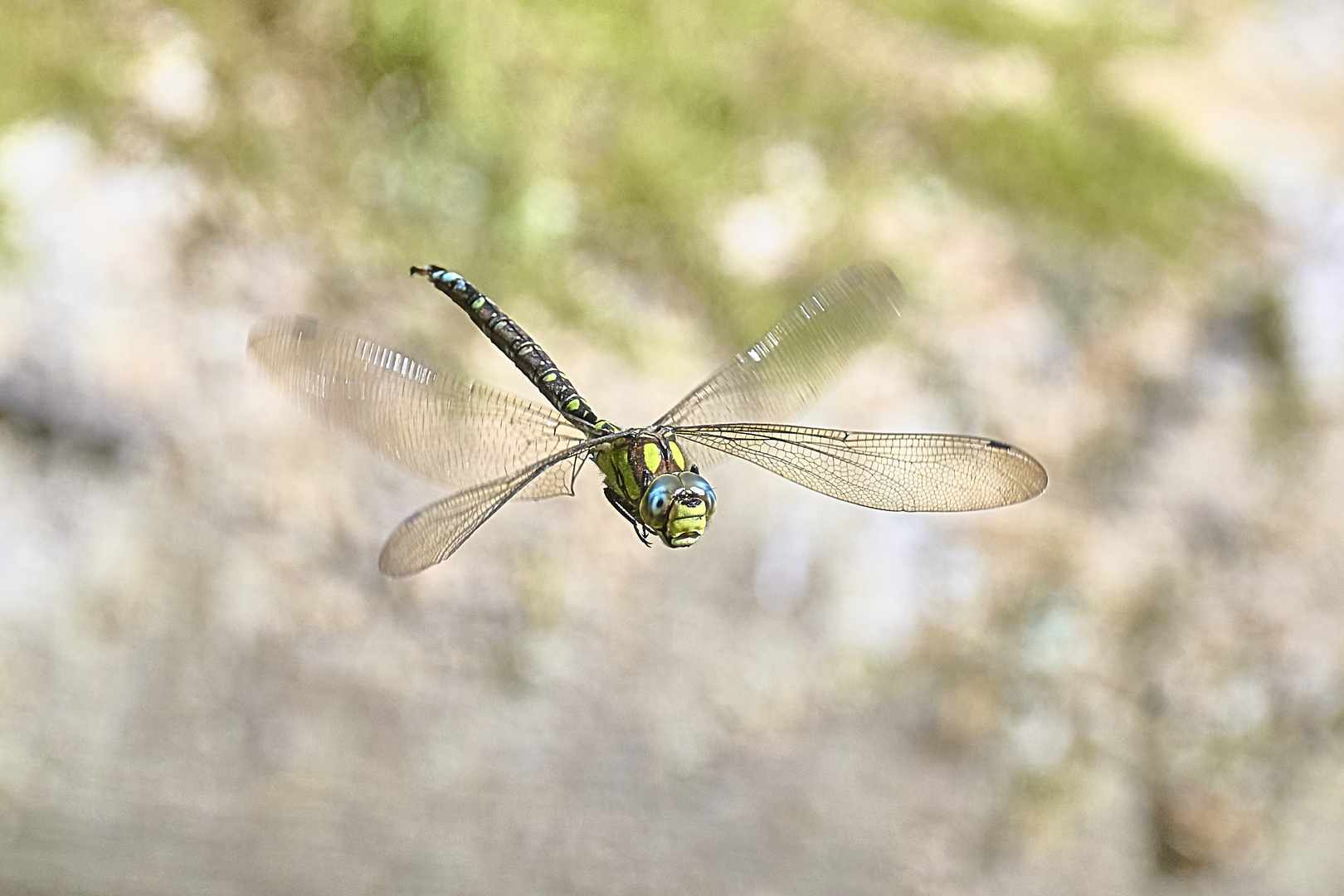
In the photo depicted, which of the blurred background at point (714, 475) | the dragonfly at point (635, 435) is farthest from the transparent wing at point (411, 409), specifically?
the blurred background at point (714, 475)

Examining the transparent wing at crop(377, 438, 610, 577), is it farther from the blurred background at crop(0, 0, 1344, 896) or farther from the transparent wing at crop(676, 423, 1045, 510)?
the blurred background at crop(0, 0, 1344, 896)

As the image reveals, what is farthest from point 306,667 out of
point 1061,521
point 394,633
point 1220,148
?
point 1220,148

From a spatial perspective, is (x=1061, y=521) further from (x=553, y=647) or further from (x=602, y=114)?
(x=602, y=114)

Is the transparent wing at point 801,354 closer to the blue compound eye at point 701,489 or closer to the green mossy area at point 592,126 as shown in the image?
the blue compound eye at point 701,489

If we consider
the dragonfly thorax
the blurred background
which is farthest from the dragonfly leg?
the blurred background

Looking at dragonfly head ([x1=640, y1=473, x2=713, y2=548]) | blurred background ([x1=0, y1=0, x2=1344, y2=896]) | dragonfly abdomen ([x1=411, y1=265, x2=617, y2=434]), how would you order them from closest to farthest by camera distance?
1. dragonfly head ([x1=640, y1=473, x2=713, y2=548])
2. dragonfly abdomen ([x1=411, y1=265, x2=617, y2=434])
3. blurred background ([x1=0, y1=0, x2=1344, y2=896])

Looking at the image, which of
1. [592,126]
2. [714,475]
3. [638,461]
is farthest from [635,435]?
[592,126]
